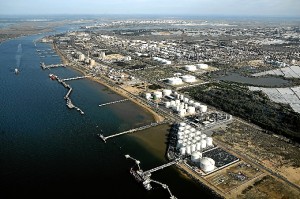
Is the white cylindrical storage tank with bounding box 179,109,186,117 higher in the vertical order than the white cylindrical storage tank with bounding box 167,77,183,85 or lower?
Result: lower

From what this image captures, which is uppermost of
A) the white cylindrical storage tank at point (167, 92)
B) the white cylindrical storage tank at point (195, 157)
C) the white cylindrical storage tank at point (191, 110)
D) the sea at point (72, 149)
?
the white cylindrical storage tank at point (167, 92)

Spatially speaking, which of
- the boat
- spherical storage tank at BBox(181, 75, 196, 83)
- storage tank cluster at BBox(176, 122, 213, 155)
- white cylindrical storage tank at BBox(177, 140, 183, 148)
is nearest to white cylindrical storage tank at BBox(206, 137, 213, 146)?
Result: storage tank cluster at BBox(176, 122, 213, 155)

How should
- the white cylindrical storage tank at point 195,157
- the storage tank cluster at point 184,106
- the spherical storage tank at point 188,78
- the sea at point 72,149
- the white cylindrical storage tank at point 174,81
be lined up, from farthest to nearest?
the spherical storage tank at point 188,78 < the white cylindrical storage tank at point 174,81 < the storage tank cluster at point 184,106 < the white cylindrical storage tank at point 195,157 < the sea at point 72,149

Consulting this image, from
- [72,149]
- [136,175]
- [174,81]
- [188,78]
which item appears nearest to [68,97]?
[72,149]

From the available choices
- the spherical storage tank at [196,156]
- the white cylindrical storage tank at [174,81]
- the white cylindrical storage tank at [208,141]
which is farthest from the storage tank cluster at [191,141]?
the white cylindrical storage tank at [174,81]

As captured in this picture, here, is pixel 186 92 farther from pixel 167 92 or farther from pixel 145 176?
pixel 145 176

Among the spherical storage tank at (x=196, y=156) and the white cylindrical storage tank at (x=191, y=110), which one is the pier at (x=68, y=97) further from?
the spherical storage tank at (x=196, y=156)

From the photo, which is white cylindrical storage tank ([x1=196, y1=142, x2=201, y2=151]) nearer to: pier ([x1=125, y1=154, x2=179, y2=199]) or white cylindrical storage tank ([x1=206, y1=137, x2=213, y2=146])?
white cylindrical storage tank ([x1=206, y1=137, x2=213, y2=146])

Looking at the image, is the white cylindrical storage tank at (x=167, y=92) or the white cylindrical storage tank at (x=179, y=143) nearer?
the white cylindrical storage tank at (x=179, y=143)
